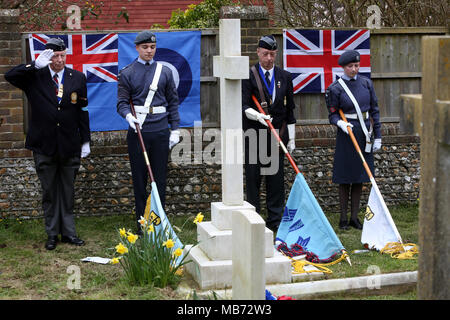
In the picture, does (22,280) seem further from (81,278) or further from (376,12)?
(376,12)

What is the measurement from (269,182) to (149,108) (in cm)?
165

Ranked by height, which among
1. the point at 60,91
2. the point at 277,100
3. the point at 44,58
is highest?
the point at 44,58

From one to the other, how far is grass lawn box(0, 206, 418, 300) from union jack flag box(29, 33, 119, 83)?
5.61 ft

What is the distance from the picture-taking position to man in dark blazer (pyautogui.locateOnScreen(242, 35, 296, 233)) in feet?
25.1

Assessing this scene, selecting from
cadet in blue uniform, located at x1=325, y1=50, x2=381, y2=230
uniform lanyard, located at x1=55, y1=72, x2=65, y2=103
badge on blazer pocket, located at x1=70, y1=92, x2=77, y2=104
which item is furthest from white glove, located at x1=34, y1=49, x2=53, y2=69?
cadet in blue uniform, located at x1=325, y1=50, x2=381, y2=230

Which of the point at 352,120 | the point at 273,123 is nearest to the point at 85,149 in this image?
the point at 273,123

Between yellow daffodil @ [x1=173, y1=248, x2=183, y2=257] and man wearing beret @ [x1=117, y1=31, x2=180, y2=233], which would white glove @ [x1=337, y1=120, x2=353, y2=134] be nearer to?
man wearing beret @ [x1=117, y1=31, x2=180, y2=233]

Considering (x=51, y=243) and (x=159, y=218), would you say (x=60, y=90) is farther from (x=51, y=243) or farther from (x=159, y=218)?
(x=159, y=218)

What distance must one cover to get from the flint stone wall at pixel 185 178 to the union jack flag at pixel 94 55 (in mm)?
706

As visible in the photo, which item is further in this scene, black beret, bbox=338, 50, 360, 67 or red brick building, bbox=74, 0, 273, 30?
red brick building, bbox=74, 0, 273, 30

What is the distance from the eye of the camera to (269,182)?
7977 mm

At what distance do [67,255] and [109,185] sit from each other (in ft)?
5.78

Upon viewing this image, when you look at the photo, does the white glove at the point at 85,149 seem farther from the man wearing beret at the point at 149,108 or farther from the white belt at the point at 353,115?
the white belt at the point at 353,115

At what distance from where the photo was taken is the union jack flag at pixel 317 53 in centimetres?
894
